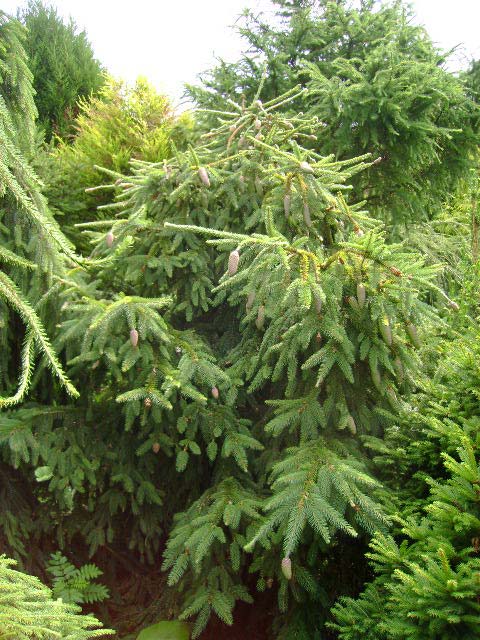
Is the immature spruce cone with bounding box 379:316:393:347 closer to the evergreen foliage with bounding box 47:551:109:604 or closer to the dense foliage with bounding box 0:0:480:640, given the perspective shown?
the dense foliage with bounding box 0:0:480:640

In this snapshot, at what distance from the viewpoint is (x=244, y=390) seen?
10.4 ft

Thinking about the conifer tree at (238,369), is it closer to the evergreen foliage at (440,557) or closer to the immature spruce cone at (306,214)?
the immature spruce cone at (306,214)

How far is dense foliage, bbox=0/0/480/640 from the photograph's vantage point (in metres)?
2.04

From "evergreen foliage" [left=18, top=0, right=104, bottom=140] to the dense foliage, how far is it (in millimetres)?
3537

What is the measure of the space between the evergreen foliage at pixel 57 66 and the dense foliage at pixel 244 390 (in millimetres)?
3537

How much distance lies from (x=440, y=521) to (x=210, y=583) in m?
1.38

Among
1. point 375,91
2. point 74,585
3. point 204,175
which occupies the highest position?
point 375,91

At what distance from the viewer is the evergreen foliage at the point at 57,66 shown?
7.27m

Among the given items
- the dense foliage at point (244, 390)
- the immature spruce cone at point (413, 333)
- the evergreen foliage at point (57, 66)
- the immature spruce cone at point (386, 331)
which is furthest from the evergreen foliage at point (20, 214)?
the evergreen foliage at point (57, 66)

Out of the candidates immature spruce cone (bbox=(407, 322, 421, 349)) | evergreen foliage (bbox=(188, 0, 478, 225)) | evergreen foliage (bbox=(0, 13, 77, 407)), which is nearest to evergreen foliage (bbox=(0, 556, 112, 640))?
evergreen foliage (bbox=(0, 13, 77, 407))

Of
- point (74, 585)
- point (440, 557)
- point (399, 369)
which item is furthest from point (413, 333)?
point (74, 585)

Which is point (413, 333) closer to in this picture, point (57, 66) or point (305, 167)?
point (305, 167)

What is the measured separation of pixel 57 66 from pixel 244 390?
245 inches

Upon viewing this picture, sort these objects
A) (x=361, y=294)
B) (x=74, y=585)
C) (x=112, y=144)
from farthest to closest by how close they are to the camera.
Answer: (x=112, y=144) < (x=74, y=585) < (x=361, y=294)
